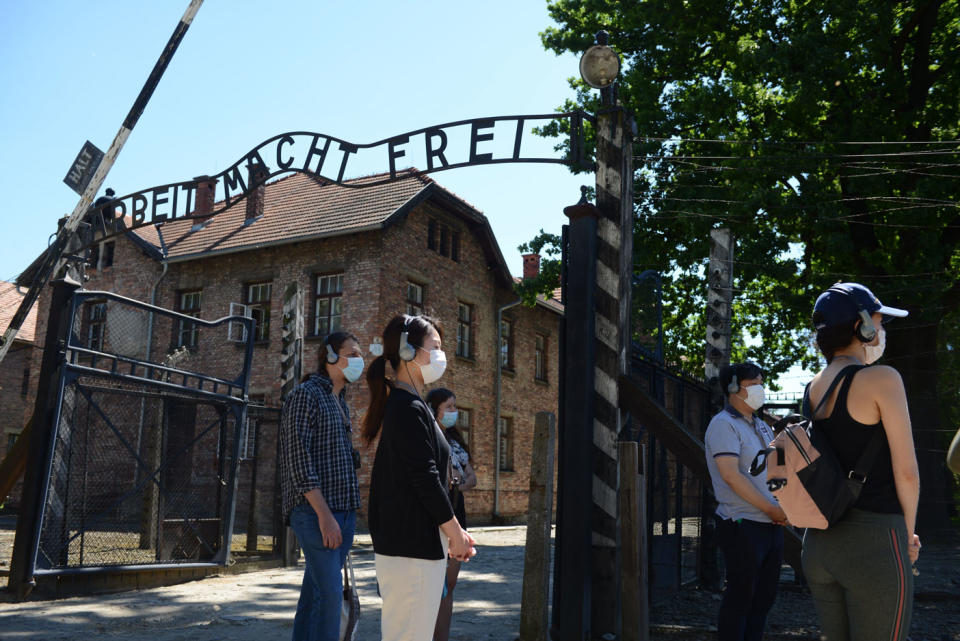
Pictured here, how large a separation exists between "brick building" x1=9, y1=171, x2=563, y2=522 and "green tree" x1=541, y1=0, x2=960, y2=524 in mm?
6597

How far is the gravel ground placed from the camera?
6.16 metres

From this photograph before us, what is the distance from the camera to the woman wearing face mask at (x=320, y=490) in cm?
406

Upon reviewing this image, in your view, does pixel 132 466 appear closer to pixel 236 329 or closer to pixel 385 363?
pixel 385 363

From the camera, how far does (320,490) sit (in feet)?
13.7

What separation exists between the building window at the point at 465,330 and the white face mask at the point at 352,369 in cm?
1971

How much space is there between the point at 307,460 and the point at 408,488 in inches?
41.3

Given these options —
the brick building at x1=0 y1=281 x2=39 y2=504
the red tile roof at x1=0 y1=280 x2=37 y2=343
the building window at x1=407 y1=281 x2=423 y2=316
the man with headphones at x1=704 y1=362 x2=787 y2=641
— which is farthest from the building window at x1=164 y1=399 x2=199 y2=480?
the red tile roof at x1=0 y1=280 x2=37 y2=343

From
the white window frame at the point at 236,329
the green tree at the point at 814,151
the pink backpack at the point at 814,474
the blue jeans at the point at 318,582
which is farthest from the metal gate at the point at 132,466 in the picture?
the green tree at the point at 814,151

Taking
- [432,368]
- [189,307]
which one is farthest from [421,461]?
[189,307]

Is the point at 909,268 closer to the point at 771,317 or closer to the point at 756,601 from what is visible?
the point at 771,317

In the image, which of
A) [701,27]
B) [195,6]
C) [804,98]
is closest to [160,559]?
[195,6]

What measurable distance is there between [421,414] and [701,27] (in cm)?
1766

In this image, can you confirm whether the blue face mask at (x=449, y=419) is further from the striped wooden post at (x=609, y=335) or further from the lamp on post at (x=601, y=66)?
the lamp on post at (x=601, y=66)

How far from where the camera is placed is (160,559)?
9078 mm
